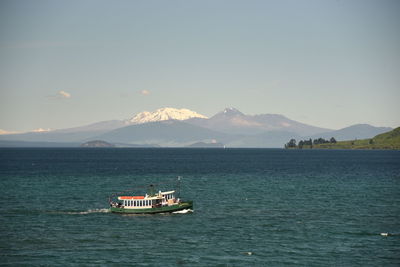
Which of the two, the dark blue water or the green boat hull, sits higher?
the green boat hull

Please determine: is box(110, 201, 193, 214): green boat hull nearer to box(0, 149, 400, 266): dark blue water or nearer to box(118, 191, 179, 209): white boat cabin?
box(118, 191, 179, 209): white boat cabin

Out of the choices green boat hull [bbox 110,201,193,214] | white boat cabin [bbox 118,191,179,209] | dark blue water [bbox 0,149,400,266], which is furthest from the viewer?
white boat cabin [bbox 118,191,179,209]

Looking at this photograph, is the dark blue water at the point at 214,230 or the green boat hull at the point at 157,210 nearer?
the dark blue water at the point at 214,230

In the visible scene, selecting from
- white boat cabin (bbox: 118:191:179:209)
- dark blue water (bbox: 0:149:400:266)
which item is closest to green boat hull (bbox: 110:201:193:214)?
white boat cabin (bbox: 118:191:179:209)

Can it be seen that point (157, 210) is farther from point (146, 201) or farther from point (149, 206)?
point (146, 201)

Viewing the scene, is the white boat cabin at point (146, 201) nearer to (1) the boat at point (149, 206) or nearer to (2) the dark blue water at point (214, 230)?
(1) the boat at point (149, 206)

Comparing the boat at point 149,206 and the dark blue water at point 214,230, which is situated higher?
the boat at point 149,206

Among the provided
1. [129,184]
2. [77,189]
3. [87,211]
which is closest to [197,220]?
[87,211]

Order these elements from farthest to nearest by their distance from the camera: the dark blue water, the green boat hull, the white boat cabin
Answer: the white boat cabin
the green boat hull
the dark blue water

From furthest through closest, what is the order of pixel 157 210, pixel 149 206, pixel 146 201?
pixel 146 201 < pixel 149 206 < pixel 157 210

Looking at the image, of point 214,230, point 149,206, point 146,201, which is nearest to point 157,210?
point 149,206

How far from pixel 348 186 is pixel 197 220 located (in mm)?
66666

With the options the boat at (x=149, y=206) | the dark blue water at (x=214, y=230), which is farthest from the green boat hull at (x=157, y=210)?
the dark blue water at (x=214, y=230)

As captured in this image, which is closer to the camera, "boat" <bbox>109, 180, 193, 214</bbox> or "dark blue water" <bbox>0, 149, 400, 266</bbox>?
"dark blue water" <bbox>0, 149, 400, 266</bbox>
